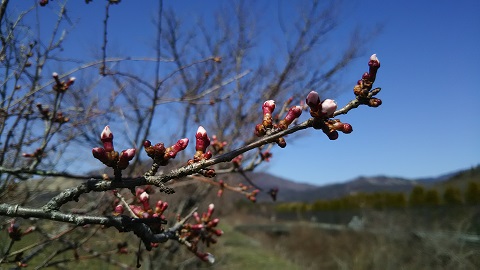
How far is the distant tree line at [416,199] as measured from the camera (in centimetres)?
1550

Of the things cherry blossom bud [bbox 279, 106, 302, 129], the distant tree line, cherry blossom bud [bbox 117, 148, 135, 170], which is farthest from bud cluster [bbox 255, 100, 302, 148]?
the distant tree line

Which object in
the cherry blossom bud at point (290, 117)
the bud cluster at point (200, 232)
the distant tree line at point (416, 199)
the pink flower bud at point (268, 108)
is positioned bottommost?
the bud cluster at point (200, 232)

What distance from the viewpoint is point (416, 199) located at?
24016 millimetres

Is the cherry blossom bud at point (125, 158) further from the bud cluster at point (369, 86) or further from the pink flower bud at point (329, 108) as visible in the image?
the bud cluster at point (369, 86)

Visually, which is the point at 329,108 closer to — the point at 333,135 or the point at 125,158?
the point at 333,135

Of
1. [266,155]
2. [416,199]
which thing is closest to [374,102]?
[266,155]

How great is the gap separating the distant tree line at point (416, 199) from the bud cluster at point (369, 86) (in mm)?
15094

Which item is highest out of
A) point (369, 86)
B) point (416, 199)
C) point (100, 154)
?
point (416, 199)

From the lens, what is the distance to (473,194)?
598 inches

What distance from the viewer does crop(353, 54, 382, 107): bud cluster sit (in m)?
1.17

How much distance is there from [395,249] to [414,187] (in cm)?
1280

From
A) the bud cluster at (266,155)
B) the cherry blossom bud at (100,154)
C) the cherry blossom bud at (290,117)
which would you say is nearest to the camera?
the cherry blossom bud at (100,154)

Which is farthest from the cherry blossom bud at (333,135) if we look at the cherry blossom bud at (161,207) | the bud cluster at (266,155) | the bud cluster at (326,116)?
the bud cluster at (266,155)

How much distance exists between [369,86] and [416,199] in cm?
2544
